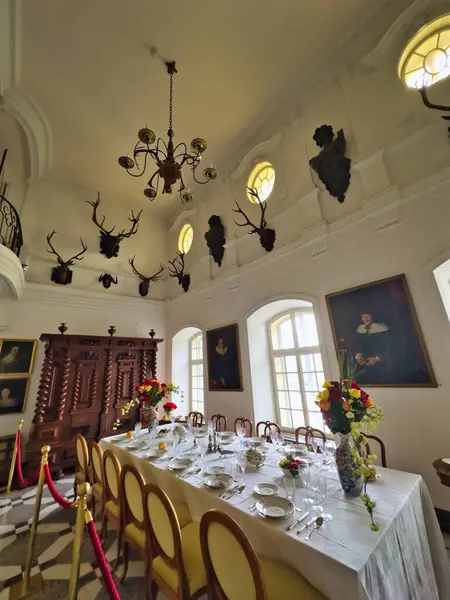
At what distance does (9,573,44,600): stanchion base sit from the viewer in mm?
2134

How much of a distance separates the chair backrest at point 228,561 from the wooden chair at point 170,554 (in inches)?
9.1

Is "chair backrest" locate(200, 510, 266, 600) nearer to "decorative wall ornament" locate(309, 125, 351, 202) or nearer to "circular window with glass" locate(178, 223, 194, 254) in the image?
"decorative wall ornament" locate(309, 125, 351, 202)

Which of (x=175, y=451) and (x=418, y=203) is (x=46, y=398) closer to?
(x=175, y=451)

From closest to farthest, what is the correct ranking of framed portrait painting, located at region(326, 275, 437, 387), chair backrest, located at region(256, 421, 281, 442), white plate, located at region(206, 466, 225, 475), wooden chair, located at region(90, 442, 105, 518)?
white plate, located at region(206, 466, 225, 475), wooden chair, located at region(90, 442, 105, 518), framed portrait painting, located at region(326, 275, 437, 387), chair backrest, located at region(256, 421, 281, 442)

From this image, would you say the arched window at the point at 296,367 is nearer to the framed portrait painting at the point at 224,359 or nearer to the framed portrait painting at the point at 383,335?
the framed portrait painting at the point at 224,359

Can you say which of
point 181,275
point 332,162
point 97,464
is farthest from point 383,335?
point 181,275

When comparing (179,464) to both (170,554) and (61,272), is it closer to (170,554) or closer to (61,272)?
(170,554)

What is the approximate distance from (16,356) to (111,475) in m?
3.88

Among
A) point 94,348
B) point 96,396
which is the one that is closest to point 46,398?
point 96,396

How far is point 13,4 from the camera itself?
3619mm

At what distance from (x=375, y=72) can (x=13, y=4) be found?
5.41 m

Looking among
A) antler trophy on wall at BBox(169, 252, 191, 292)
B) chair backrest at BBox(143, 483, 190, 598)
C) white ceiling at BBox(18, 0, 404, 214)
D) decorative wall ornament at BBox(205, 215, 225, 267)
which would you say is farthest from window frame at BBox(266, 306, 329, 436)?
white ceiling at BBox(18, 0, 404, 214)

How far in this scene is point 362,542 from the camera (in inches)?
54.6

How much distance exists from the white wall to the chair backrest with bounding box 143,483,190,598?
4.48 meters
